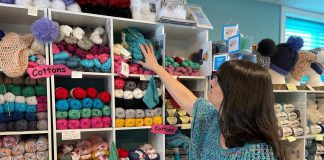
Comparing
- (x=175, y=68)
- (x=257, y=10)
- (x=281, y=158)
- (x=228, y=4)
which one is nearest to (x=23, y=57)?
(x=175, y=68)

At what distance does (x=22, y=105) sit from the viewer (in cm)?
126

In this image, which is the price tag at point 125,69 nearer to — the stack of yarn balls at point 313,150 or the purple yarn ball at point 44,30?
the purple yarn ball at point 44,30

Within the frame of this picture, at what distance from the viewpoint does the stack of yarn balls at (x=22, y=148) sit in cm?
125

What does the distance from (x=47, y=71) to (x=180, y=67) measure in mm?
835

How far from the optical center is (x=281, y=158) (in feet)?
2.83

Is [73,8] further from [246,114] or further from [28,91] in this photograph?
[246,114]

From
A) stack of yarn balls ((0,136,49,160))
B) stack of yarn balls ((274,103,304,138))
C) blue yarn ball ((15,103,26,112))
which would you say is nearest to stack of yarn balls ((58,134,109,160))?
stack of yarn balls ((0,136,49,160))

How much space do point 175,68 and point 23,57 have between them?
91 centimetres

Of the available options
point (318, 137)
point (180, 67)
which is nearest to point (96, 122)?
point (180, 67)

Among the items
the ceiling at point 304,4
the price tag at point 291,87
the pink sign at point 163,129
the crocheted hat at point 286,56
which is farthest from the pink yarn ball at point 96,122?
the ceiling at point 304,4

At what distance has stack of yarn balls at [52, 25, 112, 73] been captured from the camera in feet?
4.38

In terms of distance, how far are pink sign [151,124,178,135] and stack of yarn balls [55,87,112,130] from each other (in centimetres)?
28

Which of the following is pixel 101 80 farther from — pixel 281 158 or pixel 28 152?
pixel 281 158

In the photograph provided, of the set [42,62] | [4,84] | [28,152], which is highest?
[42,62]
